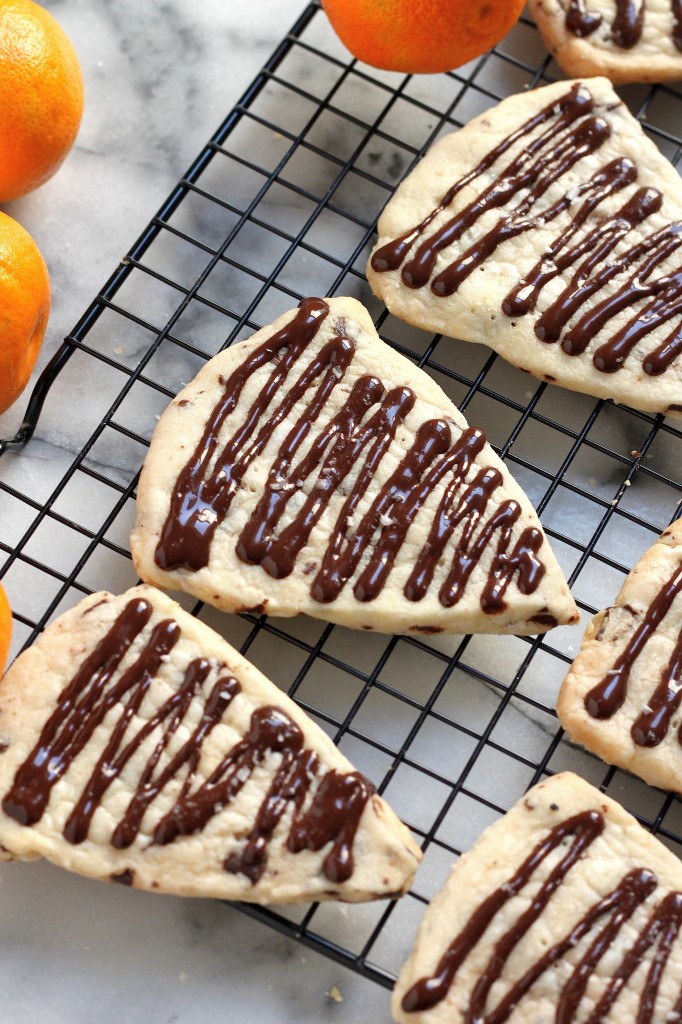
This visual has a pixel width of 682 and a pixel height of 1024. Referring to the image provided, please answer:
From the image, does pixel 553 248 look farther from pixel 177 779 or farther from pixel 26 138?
pixel 177 779

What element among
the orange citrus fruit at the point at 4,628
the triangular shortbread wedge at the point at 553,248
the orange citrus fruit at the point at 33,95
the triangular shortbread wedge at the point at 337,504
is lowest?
the orange citrus fruit at the point at 4,628

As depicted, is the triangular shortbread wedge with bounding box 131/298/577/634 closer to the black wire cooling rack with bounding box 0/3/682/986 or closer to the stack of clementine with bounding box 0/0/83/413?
the black wire cooling rack with bounding box 0/3/682/986

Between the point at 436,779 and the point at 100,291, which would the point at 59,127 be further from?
the point at 436,779

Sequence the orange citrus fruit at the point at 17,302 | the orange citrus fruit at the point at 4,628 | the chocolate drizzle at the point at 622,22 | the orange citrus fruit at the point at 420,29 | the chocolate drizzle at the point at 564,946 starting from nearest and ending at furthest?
1. the chocolate drizzle at the point at 564,946
2. the orange citrus fruit at the point at 4,628
3. the orange citrus fruit at the point at 17,302
4. the orange citrus fruit at the point at 420,29
5. the chocolate drizzle at the point at 622,22

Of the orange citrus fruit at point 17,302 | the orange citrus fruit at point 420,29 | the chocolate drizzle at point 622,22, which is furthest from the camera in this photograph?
the chocolate drizzle at point 622,22

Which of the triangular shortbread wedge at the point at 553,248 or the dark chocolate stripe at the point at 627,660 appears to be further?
the triangular shortbread wedge at the point at 553,248

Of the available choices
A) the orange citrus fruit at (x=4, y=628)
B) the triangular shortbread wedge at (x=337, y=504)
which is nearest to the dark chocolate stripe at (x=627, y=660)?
the triangular shortbread wedge at (x=337, y=504)

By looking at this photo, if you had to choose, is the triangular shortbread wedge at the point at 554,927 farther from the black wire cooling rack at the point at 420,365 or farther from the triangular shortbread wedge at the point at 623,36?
the triangular shortbread wedge at the point at 623,36
